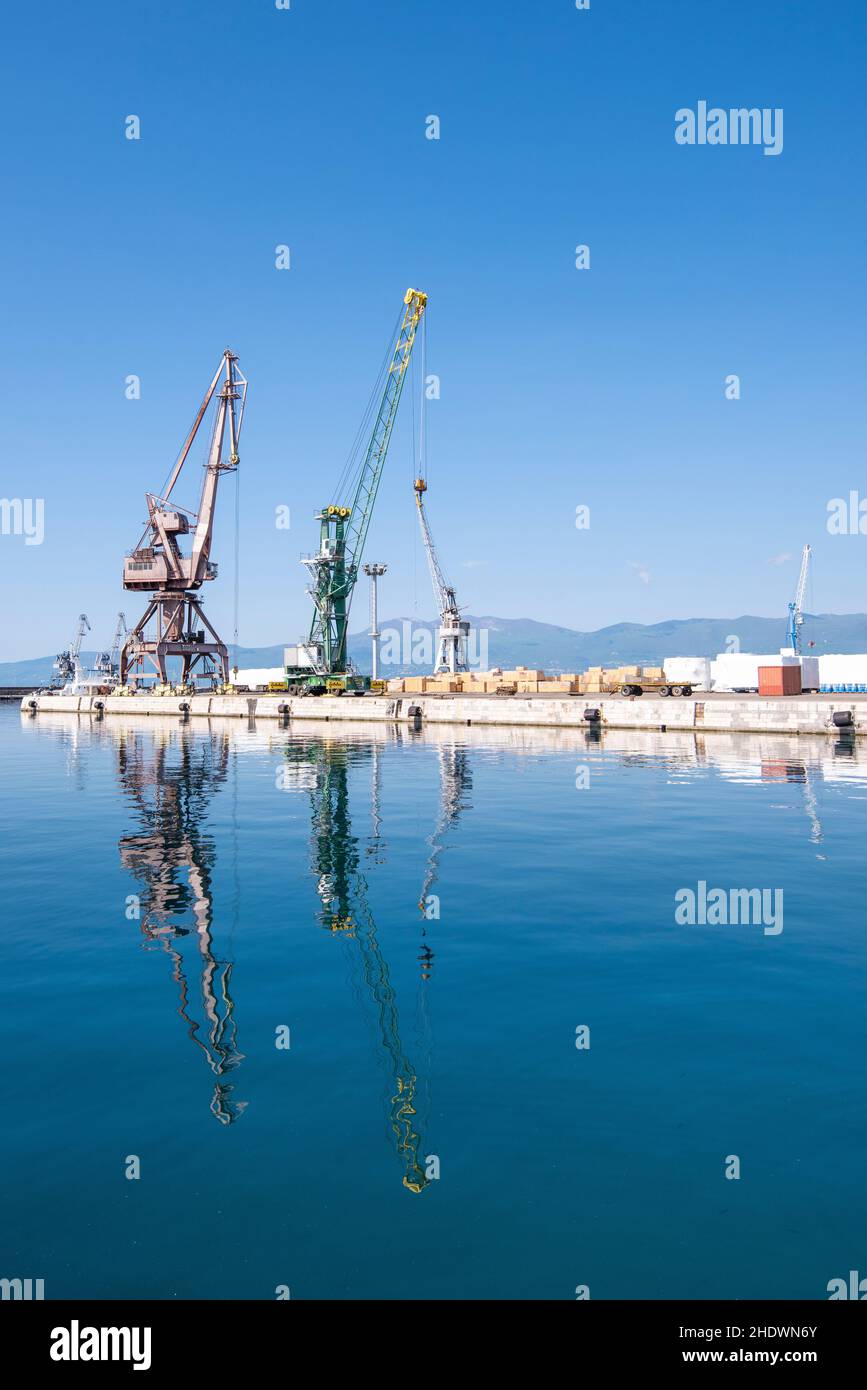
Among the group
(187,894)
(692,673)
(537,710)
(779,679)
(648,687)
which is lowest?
(187,894)

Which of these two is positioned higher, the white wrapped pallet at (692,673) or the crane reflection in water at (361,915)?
the white wrapped pallet at (692,673)

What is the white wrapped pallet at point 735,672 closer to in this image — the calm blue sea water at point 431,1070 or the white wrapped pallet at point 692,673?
the white wrapped pallet at point 692,673

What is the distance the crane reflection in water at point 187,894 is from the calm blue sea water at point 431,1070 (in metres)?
0.09

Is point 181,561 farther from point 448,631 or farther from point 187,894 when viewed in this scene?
point 187,894

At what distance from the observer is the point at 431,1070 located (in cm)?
1052

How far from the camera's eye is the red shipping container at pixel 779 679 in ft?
259

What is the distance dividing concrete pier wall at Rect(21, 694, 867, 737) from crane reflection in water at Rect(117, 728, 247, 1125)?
123ft

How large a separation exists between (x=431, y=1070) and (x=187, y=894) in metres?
10.8

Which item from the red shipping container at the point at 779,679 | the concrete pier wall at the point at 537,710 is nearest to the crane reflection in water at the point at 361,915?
the concrete pier wall at the point at 537,710

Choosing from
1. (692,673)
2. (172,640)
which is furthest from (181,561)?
(692,673)

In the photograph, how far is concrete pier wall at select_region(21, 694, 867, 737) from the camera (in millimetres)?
63406

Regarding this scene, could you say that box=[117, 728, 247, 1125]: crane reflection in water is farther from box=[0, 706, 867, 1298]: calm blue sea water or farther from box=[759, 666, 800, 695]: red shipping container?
box=[759, 666, 800, 695]: red shipping container
